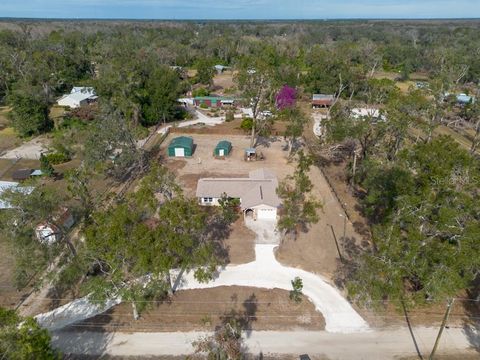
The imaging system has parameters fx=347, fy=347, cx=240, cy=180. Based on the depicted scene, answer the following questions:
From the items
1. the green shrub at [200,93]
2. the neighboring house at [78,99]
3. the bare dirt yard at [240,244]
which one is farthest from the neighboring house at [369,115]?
the neighboring house at [78,99]

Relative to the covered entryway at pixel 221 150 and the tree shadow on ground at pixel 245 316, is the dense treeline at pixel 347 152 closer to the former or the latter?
the tree shadow on ground at pixel 245 316

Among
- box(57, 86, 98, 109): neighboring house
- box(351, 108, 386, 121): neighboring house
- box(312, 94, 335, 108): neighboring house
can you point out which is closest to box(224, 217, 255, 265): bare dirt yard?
box(351, 108, 386, 121): neighboring house

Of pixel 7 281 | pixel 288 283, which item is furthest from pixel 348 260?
pixel 7 281

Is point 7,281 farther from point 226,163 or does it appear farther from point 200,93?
point 200,93

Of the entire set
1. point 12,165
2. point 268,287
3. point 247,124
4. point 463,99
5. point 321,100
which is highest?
point 463,99

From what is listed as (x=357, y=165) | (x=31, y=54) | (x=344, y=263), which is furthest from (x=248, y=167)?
(x=31, y=54)

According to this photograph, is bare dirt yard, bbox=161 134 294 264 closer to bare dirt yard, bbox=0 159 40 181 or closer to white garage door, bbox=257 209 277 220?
white garage door, bbox=257 209 277 220
